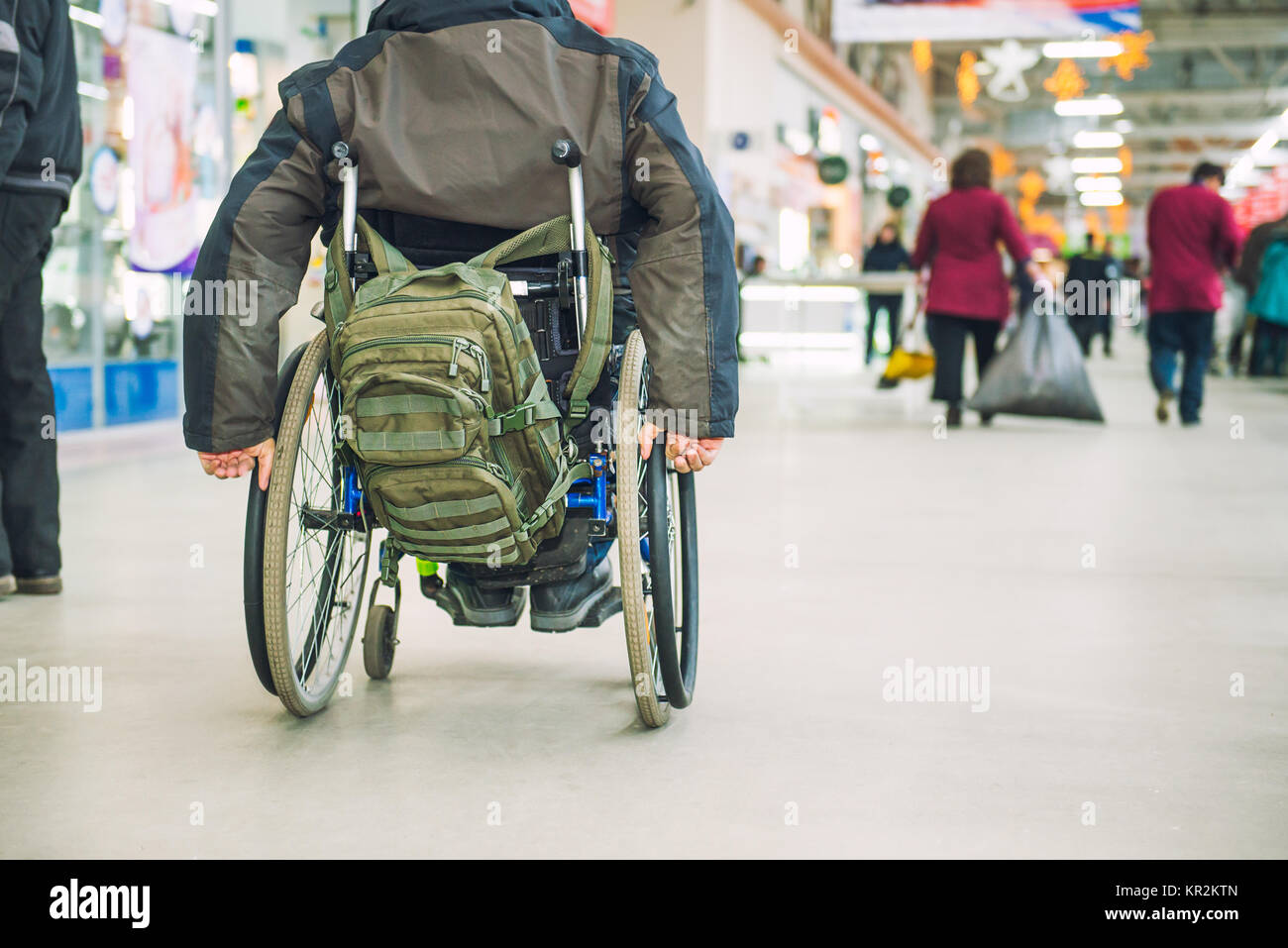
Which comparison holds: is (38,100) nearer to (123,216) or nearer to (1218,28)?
(123,216)

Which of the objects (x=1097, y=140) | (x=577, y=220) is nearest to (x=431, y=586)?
(x=577, y=220)

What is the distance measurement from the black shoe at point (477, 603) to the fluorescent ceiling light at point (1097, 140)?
33.3 m

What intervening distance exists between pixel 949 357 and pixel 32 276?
6275mm

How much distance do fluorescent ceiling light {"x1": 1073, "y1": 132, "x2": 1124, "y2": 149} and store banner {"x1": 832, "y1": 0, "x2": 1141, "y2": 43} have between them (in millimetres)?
24378

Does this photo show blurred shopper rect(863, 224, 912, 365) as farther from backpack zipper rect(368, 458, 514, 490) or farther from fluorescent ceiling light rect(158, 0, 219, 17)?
backpack zipper rect(368, 458, 514, 490)

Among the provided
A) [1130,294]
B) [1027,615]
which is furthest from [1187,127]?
[1027,615]

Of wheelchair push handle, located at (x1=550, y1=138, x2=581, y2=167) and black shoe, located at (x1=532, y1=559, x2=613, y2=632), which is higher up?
wheelchair push handle, located at (x1=550, y1=138, x2=581, y2=167)

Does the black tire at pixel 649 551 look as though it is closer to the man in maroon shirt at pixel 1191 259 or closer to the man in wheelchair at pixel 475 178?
the man in wheelchair at pixel 475 178

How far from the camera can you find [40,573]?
12.1 feet

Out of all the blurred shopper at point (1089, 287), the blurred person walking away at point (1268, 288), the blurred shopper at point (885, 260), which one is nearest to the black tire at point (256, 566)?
the blurred person walking away at point (1268, 288)

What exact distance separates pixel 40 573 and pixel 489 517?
1.86 m

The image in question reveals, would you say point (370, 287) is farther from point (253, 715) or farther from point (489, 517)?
point (253, 715)

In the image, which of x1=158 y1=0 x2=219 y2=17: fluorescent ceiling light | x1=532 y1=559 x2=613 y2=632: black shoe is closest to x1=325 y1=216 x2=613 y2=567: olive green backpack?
x1=532 y1=559 x2=613 y2=632: black shoe

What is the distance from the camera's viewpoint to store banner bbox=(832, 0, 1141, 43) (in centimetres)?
1038
